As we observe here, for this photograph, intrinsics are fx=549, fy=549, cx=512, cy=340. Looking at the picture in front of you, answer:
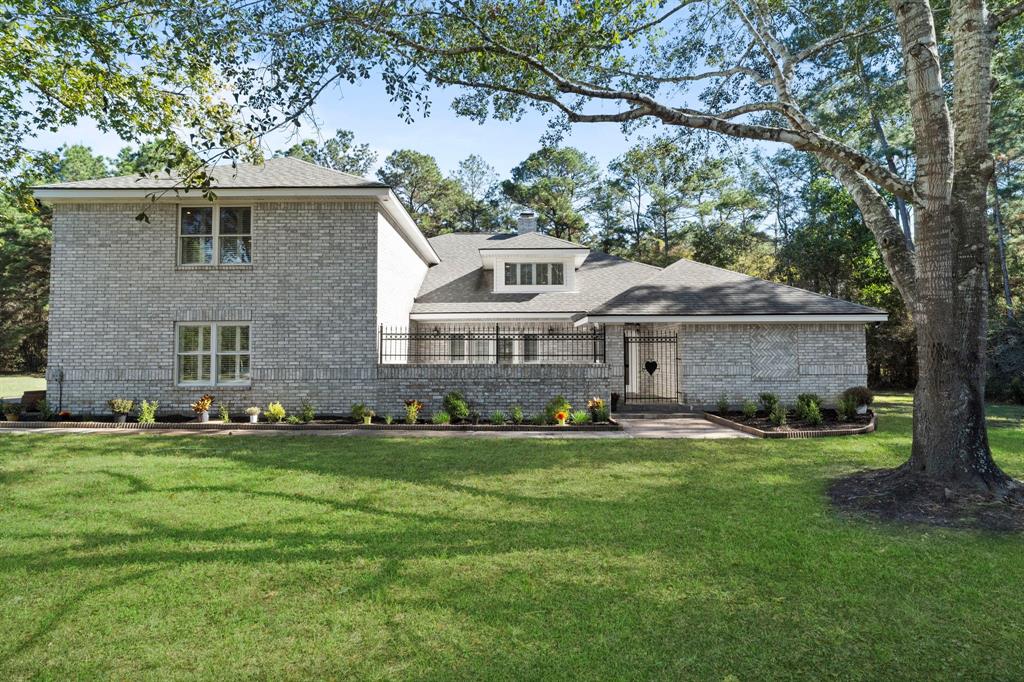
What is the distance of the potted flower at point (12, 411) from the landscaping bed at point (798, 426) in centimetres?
1639

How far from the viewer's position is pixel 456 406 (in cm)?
1276

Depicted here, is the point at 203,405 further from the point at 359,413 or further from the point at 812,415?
the point at 812,415

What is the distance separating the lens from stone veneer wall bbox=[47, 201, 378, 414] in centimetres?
1338

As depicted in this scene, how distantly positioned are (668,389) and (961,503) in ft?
40.0

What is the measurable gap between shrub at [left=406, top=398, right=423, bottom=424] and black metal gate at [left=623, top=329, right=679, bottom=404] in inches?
272

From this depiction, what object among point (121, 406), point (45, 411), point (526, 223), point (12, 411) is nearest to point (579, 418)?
point (121, 406)

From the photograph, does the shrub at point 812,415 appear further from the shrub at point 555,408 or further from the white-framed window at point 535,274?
the white-framed window at point 535,274

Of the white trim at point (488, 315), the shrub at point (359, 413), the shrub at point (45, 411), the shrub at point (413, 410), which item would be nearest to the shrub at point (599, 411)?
the shrub at point (413, 410)

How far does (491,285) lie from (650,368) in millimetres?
6563

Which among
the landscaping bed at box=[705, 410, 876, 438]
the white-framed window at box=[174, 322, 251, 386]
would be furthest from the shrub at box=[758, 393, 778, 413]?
A: the white-framed window at box=[174, 322, 251, 386]

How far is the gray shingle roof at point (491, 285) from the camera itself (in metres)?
18.7

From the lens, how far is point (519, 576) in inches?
162

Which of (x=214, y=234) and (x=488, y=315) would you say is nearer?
(x=214, y=234)

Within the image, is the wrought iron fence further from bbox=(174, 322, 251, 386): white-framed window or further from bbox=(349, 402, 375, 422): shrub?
bbox=(174, 322, 251, 386): white-framed window
